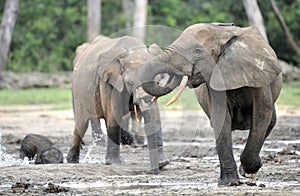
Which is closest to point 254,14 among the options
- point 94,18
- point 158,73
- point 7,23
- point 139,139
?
point 94,18

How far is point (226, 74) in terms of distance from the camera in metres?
9.54

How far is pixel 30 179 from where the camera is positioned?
1070cm

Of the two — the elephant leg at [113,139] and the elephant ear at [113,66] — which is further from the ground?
the elephant ear at [113,66]

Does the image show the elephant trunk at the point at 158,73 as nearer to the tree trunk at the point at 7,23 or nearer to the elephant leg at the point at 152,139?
the elephant leg at the point at 152,139

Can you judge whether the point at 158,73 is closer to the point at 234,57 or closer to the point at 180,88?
the point at 180,88

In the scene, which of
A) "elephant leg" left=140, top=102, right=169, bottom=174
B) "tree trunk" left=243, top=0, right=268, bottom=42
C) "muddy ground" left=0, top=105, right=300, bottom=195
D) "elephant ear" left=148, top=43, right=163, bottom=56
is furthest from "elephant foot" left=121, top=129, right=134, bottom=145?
"tree trunk" left=243, top=0, right=268, bottom=42

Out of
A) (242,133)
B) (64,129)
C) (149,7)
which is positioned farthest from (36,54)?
(242,133)

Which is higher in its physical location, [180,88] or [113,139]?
[180,88]

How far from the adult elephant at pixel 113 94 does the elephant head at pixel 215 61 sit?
1704 mm

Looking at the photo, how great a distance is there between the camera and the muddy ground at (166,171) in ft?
31.4

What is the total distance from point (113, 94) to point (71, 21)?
2487cm

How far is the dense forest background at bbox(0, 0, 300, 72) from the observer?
3494 centimetres

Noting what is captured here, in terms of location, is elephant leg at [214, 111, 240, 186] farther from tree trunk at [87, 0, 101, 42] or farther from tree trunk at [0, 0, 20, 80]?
tree trunk at [87, 0, 101, 42]

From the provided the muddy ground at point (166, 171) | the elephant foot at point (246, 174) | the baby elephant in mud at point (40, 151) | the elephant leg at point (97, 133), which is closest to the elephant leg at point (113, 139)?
the muddy ground at point (166, 171)
